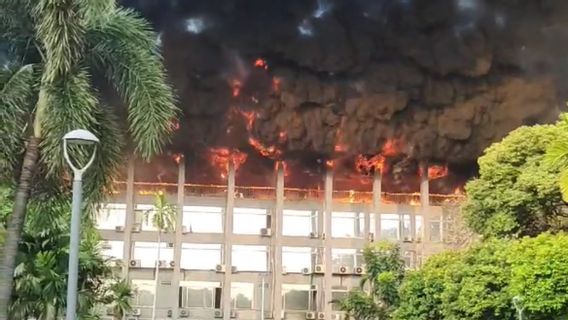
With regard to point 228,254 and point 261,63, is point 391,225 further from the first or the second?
point 261,63

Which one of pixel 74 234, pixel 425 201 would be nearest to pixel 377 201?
pixel 425 201

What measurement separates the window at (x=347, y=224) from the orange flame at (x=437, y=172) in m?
5.92

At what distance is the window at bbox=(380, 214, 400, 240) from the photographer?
50.0 meters

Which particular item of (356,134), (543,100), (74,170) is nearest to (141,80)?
(74,170)

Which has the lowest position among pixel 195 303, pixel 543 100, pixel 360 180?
pixel 195 303

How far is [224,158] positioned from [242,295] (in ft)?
28.5

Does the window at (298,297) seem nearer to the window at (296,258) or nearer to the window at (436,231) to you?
the window at (296,258)

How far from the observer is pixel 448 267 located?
2647cm

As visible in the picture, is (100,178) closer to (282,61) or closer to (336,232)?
(336,232)

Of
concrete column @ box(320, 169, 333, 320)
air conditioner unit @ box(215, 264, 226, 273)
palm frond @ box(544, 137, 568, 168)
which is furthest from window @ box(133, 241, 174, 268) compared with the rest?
palm frond @ box(544, 137, 568, 168)

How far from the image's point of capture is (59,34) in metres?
11.5

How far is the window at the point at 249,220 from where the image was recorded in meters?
48.8

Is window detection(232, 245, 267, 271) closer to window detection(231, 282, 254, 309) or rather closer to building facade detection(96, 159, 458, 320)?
building facade detection(96, 159, 458, 320)

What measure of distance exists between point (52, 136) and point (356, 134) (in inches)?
1620
